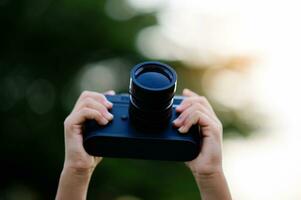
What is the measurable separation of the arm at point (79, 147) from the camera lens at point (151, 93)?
12cm

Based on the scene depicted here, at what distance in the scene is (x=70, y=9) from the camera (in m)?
12.0

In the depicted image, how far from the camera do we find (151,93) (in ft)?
9.42

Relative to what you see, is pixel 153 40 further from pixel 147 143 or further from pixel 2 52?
→ pixel 147 143

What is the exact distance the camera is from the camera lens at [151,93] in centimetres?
288

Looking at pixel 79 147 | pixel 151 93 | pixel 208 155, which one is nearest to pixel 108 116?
pixel 79 147

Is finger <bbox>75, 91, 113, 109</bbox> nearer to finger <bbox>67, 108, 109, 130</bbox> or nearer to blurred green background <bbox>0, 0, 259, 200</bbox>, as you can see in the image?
finger <bbox>67, 108, 109, 130</bbox>

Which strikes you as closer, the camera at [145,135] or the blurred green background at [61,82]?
the camera at [145,135]

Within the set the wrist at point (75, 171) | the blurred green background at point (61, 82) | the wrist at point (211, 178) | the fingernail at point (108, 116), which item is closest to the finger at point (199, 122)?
the wrist at point (211, 178)

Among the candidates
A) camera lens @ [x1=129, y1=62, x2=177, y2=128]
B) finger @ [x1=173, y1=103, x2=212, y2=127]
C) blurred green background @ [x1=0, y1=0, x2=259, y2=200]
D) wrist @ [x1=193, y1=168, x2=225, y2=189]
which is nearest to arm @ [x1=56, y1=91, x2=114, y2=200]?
camera lens @ [x1=129, y1=62, x2=177, y2=128]

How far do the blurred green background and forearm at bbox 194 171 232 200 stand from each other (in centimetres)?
854

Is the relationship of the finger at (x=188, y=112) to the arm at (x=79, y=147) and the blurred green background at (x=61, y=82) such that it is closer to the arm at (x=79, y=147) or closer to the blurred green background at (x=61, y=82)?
the arm at (x=79, y=147)

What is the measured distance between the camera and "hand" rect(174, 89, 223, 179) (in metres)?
3.00

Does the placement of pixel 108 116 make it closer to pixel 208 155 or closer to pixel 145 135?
pixel 145 135

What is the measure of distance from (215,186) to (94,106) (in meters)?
0.50
